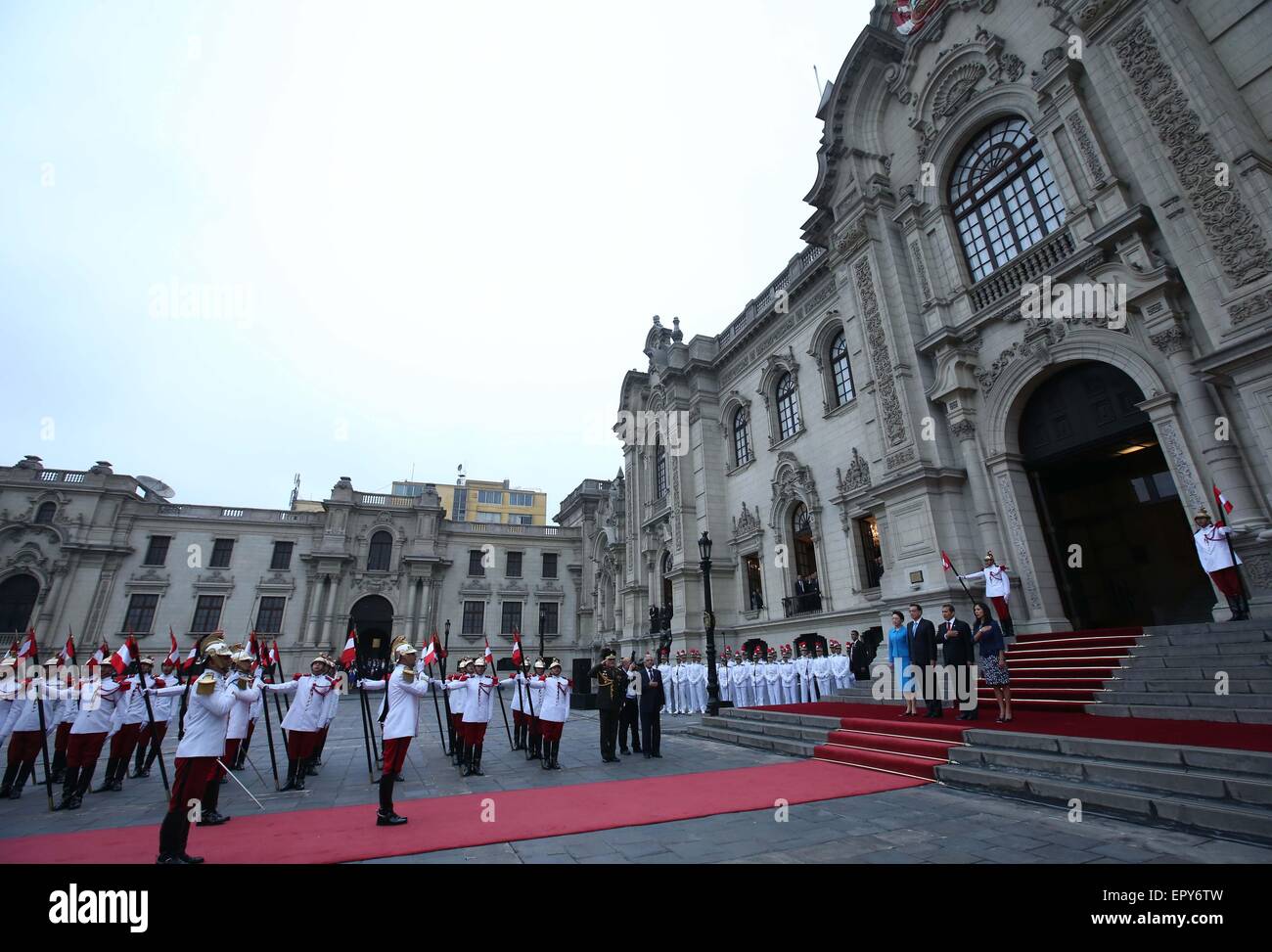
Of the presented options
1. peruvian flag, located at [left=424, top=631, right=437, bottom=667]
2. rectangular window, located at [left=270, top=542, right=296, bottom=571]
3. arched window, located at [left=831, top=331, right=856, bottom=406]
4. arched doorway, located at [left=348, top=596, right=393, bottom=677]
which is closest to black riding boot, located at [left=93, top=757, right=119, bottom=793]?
peruvian flag, located at [left=424, top=631, right=437, bottom=667]

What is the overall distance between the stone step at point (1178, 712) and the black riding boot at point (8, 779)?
15308 millimetres

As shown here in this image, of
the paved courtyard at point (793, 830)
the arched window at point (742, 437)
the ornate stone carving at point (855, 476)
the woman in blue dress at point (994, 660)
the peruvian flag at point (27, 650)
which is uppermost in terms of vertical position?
the arched window at point (742, 437)

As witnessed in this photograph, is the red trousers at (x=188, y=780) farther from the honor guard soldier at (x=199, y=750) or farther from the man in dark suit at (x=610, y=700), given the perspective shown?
the man in dark suit at (x=610, y=700)

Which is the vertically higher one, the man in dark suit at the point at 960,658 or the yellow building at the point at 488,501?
the yellow building at the point at 488,501

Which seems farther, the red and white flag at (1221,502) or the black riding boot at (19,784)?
the red and white flag at (1221,502)

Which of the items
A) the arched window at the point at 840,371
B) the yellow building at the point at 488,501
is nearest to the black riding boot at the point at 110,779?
the arched window at the point at 840,371

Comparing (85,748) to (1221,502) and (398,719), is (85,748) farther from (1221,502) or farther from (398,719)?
(1221,502)

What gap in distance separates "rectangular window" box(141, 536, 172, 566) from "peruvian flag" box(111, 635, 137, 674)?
33682mm

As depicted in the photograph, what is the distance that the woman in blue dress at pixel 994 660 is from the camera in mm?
7988

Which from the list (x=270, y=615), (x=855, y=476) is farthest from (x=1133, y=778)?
(x=270, y=615)

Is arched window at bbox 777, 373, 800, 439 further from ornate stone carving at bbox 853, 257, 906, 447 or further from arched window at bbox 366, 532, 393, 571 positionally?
arched window at bbox 366, 532, 393, 571
